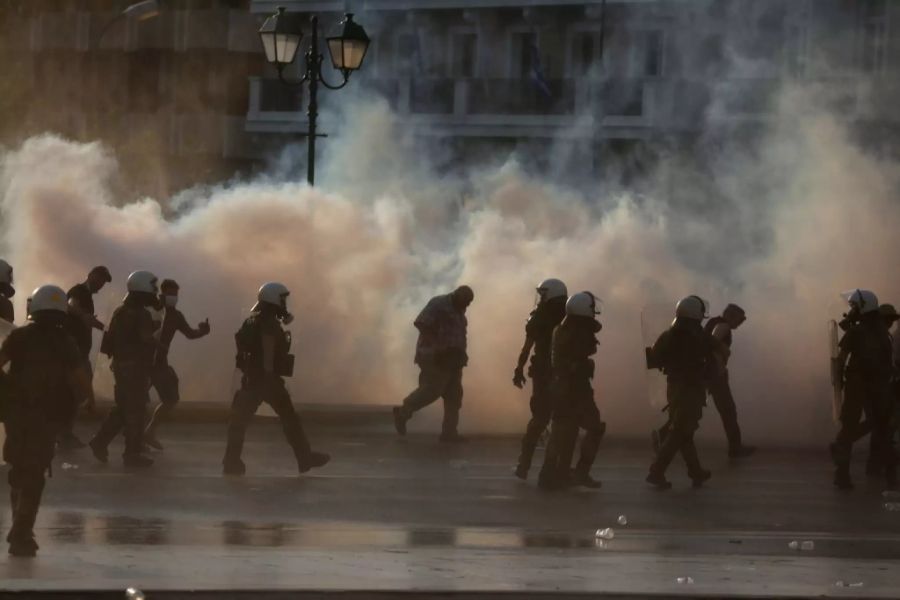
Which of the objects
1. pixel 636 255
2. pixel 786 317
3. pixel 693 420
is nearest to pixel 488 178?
pixel 636 255

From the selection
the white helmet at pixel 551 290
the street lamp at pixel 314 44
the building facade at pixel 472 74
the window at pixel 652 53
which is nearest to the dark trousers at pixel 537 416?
the white helmet at pixel 551 290

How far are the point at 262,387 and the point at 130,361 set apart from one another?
1414 mm

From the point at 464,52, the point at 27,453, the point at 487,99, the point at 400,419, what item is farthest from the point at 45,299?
the point at 464,52

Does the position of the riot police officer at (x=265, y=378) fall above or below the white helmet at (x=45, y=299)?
below

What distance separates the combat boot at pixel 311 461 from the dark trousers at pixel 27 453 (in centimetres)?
518

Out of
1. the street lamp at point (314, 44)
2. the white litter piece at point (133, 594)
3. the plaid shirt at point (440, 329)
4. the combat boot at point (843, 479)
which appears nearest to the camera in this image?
the white litter piece at point (133, 594)

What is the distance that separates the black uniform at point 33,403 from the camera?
12508mm

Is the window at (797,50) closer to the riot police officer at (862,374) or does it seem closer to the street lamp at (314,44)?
the street lamp at (314,44)

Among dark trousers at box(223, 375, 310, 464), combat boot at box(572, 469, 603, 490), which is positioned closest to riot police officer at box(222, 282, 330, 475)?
dark trousers at box(223, 375, 310, 464)

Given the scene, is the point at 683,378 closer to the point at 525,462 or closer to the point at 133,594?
the point at 525,462

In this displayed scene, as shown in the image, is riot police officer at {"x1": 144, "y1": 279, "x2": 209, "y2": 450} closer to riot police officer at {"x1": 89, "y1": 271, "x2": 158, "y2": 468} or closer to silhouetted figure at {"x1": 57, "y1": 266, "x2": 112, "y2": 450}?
silhouetted figure at {"x1": 57, "y1": 266, "x2": 112, "y2": 450}

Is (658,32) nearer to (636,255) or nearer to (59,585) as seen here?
(636,255)

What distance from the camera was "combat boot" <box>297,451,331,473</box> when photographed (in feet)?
58.1

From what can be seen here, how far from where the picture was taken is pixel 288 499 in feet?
52.5
